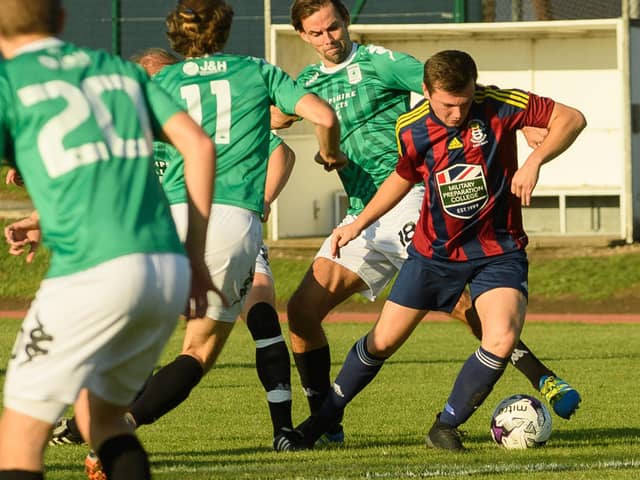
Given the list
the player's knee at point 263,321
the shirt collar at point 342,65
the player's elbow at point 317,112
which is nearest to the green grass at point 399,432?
the player's knee at point 263,321

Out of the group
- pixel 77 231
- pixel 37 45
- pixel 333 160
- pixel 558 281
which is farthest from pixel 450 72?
pixel 558 281

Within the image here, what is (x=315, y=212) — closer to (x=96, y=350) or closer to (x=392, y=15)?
(x=392, y=15)

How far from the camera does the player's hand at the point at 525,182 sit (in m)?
6.22

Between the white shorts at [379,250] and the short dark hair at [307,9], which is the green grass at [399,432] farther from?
the short dark hair at [307,9]

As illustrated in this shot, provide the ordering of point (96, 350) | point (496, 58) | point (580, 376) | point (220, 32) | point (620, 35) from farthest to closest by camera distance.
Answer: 1. point (496, 58)
2. point (620, 35)
3. point (580, 376)
4. point (220, 32)
5. point (96, 350)

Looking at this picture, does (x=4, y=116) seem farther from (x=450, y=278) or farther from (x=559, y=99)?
(x=559, y=99)

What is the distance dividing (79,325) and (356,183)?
4143 mm

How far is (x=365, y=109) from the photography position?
7.72 m

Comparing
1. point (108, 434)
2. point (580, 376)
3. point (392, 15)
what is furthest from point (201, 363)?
point (392, 15)

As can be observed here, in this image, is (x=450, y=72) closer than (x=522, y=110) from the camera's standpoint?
Yes

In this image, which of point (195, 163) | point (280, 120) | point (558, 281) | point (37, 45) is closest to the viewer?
point (37, 45)

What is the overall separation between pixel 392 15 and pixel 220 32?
54.7 feet

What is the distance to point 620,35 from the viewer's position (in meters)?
20.5

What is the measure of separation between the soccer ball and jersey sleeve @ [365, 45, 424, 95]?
A: 173cm
